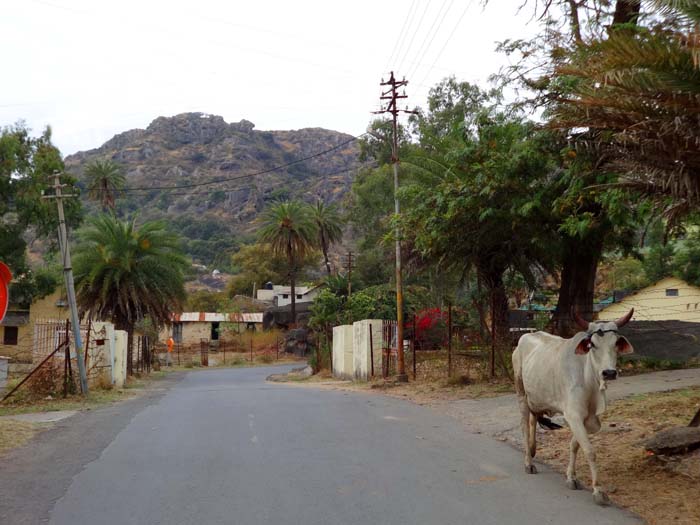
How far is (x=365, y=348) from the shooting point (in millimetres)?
28047

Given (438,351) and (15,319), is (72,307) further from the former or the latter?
(15,319)

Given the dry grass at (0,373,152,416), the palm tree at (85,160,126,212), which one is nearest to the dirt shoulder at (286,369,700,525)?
the dry grass at (0,373,152,416)

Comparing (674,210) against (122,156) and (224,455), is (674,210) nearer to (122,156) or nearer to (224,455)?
(224,455)

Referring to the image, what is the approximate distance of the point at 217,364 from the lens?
59.5 metres

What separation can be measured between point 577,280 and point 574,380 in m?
12.6

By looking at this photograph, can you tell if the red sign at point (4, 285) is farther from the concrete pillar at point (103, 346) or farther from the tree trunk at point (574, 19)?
the concrete pillar at point (103, 346)

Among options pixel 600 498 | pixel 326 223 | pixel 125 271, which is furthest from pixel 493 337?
pixel 326 223

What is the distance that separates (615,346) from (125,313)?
31.8 m

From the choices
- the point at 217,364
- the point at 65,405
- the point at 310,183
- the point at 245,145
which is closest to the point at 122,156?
the point at 245,145

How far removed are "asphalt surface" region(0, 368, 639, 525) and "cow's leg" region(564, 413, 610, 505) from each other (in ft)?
0.57

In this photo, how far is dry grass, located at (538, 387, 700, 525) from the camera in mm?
7038

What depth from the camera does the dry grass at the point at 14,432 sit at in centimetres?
1184

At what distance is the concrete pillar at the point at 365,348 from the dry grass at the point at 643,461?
47.7ft

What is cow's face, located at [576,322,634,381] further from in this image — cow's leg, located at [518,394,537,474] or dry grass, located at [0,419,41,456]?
dry grass, located at [0,419,41,456]
